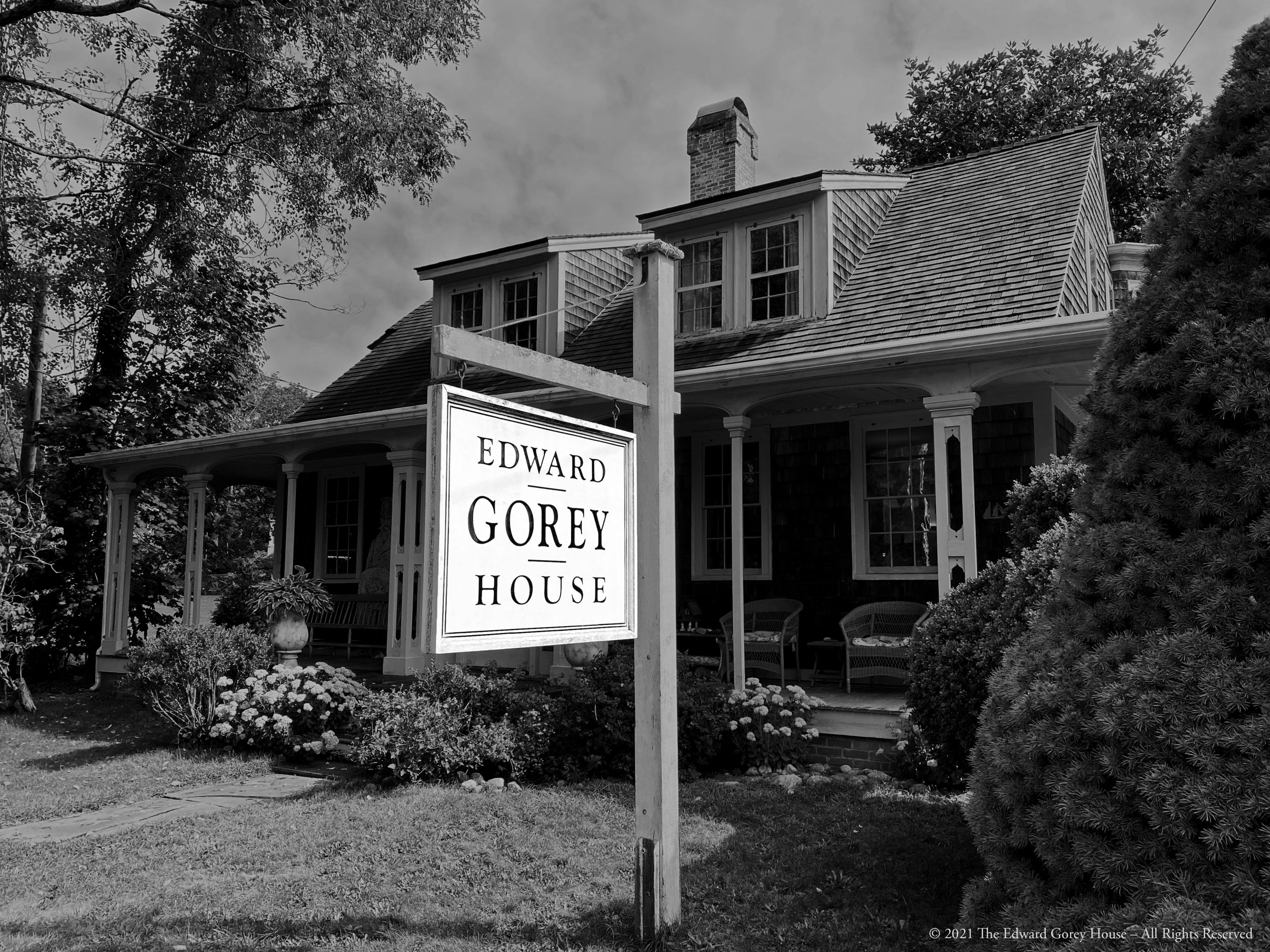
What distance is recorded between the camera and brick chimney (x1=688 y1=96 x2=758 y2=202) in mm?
14117

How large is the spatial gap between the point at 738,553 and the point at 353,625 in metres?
7.86

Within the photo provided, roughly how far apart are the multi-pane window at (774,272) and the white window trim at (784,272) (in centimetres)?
1

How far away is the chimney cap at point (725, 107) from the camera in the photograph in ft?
46.9

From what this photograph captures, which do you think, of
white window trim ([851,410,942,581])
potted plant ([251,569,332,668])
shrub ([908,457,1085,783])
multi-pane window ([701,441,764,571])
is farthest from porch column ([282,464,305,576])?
shrub ([908,457,1085,783])

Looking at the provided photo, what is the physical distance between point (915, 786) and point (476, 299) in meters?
10.1

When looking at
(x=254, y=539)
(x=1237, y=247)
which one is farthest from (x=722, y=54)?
(x=254, y=539)

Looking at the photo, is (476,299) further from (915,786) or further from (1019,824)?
(1019,824)

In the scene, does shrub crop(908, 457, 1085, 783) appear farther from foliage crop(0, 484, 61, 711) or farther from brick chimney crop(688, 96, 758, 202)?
foliage crop(0, 484, 61, 711)

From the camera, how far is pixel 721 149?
14.2 meters

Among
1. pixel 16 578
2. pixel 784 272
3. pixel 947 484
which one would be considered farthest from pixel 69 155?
pixel 947 484

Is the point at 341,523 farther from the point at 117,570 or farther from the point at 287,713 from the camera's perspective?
the point at 287,713

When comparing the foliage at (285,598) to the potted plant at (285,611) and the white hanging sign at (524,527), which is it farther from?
the white hanging sign at (524,527)

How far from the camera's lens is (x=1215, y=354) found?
279cm

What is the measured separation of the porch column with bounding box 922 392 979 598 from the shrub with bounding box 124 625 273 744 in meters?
6.62
